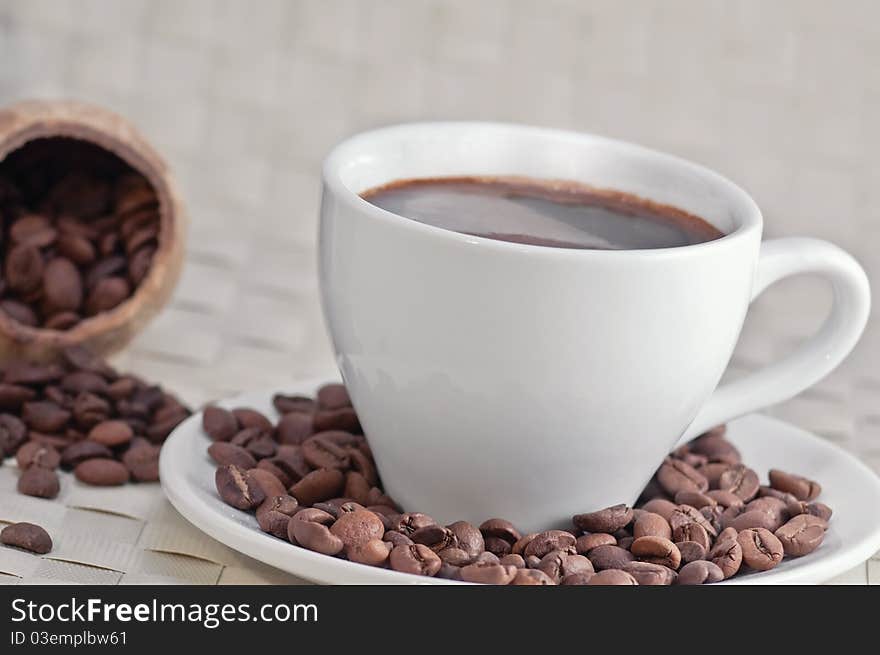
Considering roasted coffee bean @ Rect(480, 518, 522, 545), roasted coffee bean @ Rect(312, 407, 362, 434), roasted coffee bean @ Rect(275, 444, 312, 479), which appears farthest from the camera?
roasted coffee bean @ Rect(312, 407, 362, 434)

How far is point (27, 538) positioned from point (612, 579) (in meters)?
0.47

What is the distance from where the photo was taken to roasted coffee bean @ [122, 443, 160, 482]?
4.31ft

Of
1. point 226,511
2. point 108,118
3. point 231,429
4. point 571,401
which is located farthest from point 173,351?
point 571,401

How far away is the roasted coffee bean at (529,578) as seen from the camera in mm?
1006

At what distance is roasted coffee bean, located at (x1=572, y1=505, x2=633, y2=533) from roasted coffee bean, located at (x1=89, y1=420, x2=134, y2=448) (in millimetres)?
455

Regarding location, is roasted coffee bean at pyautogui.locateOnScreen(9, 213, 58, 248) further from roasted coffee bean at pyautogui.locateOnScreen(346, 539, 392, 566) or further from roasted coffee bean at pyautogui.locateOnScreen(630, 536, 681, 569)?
roasted coffee bean at pyautogui.locateOnScreen(630, 536, 681, 569)

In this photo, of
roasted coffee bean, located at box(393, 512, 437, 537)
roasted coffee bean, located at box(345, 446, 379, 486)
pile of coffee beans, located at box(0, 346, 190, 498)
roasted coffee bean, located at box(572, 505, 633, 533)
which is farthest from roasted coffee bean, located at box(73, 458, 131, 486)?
roasted coffee bean, located at box(572, 505, 633, 533)

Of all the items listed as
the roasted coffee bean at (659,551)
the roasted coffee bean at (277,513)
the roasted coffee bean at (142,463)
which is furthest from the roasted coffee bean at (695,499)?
the roasted coffee bean at (142,463)

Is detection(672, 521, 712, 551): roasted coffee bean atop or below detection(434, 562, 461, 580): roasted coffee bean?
atop

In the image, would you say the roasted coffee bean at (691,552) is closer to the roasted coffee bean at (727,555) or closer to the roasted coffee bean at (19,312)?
the roasted coffee bean at (727,555)

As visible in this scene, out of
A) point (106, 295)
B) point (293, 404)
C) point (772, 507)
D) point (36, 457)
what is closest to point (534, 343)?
point (772, 507)

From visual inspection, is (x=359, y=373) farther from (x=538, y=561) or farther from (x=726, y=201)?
(x=726, y=201)
